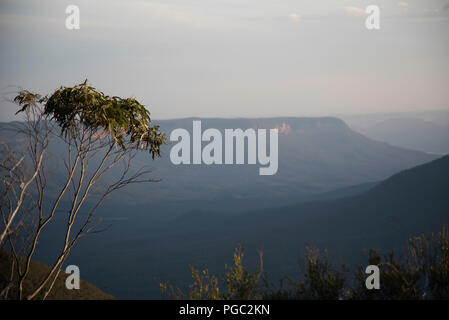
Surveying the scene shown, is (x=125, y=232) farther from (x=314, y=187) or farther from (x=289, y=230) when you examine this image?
(x=314, y=187)

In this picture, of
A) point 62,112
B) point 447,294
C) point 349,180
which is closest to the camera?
point 62,112

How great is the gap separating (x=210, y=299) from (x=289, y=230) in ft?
238

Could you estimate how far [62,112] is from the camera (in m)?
8.08

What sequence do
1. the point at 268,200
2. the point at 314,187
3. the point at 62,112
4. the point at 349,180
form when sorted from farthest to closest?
the point at 349,180 → the point at 314,187 → the point at 268,200 → the point at 62,112

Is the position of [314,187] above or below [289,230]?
above

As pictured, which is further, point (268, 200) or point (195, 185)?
point (195, 185)

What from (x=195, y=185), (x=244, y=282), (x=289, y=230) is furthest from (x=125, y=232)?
(x=244, y=282)

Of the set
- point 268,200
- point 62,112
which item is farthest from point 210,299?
point 268,200

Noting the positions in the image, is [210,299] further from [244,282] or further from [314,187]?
[314,187]

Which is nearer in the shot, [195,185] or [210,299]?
[210,299]

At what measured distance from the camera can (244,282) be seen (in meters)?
9.55
